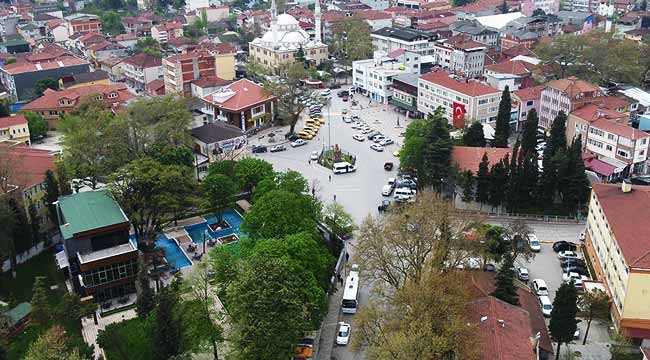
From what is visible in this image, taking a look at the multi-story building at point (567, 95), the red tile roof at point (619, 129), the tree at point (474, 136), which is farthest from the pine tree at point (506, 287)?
the multi-story building at point (567, 95)

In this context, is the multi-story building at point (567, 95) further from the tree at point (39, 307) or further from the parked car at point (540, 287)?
the tree at point (39, 307)

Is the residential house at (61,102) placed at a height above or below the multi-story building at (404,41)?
below

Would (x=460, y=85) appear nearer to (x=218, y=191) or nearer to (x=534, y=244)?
(x=534, y=244)

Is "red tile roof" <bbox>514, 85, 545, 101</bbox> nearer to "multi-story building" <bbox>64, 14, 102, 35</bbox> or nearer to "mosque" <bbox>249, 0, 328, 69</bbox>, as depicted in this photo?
"mosque" <bbox>249, 0, 328, 69</bbox>

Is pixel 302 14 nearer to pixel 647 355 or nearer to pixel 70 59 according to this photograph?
pixel 70 59

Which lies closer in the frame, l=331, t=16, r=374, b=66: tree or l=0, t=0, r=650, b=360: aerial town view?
l=0, t=0, r=650, b=360: aerial town view

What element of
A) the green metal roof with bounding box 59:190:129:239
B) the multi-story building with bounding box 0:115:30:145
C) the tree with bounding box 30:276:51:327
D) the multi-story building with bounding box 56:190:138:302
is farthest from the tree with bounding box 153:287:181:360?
the multi-story building with bounding box 0:115:30:145

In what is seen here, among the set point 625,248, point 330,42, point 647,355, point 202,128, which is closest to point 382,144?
point 202,128
